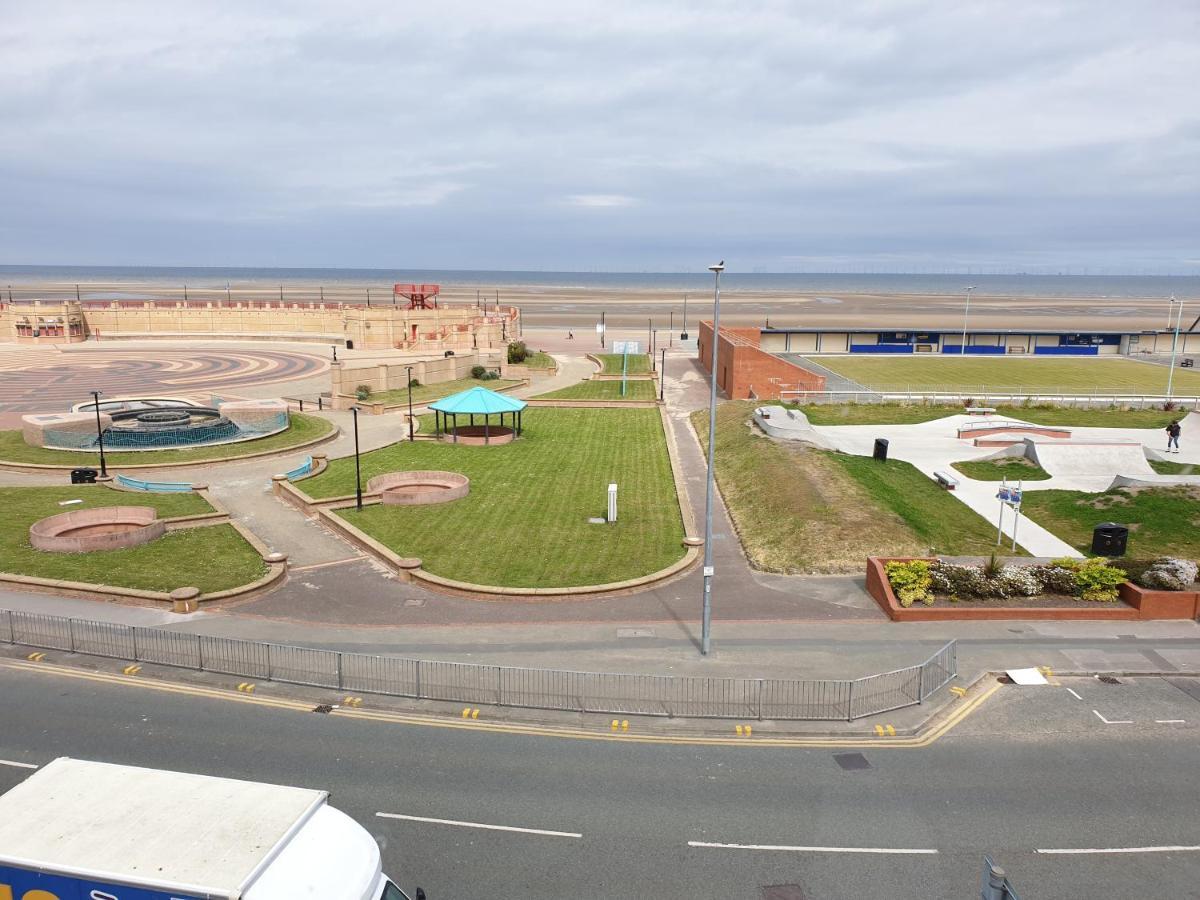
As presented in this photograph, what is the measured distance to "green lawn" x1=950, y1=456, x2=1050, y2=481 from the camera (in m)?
36.7

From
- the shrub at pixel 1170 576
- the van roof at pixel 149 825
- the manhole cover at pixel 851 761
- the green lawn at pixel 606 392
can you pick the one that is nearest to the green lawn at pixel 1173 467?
the shrub at pixel 1170 576

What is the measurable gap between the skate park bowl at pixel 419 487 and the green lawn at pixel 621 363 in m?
38.2

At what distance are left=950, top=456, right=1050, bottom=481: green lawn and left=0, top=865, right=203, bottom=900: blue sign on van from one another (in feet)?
117

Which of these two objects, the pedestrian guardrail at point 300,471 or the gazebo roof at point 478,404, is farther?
the gazebo roof at point 478,404

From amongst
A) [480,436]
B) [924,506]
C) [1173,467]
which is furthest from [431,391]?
[1173,467]

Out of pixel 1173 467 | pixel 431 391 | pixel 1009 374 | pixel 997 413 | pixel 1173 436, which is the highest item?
pixel 1009 374

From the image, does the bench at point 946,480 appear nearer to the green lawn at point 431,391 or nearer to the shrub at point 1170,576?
the shrub at point 1170,576

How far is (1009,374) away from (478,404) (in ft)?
163

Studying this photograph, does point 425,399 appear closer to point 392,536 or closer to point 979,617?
point 392,536

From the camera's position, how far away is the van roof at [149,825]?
8047 mm

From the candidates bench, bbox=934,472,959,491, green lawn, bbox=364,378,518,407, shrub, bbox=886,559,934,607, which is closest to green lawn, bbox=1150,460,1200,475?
bench, bbox=934,472,959,491

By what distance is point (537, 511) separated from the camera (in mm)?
31688

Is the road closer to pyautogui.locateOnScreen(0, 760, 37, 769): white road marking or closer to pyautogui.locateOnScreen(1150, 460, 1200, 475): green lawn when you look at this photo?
pyautogui.locateOnScreen(0, 760, 37, 769): white road marking

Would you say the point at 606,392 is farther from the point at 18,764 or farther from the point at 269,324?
the point at 269,324
